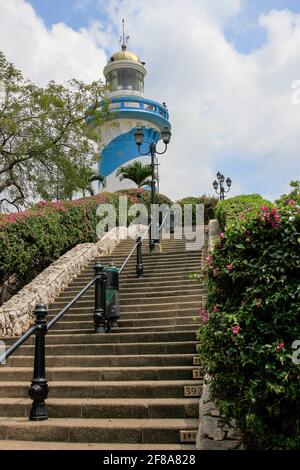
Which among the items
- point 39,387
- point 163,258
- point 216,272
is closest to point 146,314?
point 39,387

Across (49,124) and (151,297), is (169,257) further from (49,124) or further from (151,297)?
(49,124)

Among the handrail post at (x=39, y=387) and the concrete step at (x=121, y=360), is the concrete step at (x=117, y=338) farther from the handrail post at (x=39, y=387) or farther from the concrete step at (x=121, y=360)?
the handrail post at (x=39, y=387)

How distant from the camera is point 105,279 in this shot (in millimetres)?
8195

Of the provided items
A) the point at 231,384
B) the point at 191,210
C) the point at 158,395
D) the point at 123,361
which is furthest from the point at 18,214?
the point at 191,210

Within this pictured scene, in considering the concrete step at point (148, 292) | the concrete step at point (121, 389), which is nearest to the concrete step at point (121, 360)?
the concrete step at point (121, 389)

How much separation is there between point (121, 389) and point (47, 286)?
16.7 feet

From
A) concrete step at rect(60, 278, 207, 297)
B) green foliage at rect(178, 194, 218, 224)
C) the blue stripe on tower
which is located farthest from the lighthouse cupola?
concrete step at rect(60, 278, 207, 297)

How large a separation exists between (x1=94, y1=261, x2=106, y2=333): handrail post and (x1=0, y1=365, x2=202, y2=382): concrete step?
4.66 ft

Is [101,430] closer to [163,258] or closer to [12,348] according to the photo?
[12,348]

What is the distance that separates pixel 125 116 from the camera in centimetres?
3053

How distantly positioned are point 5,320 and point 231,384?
19.0ft

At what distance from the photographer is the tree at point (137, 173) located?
28.0 metres

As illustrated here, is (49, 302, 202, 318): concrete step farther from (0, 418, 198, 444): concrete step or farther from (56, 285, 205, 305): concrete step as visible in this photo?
(0, 418, 198, 444): concrete step

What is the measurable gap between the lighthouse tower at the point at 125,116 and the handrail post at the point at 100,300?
21952mm
